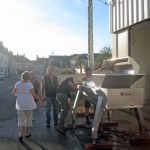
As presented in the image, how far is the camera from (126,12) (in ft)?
38.7

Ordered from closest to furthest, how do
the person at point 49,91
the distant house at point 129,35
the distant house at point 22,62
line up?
the person at point 49,91 → the distant house at point 129,35 → the distant house at point 22,62

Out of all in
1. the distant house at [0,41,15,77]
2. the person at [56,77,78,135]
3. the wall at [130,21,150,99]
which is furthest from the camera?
the distant house at [0,41,15,77]

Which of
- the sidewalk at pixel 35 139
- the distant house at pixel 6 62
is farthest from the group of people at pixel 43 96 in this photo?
the distant house at pixel 6 62

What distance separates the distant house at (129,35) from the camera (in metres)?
11.9

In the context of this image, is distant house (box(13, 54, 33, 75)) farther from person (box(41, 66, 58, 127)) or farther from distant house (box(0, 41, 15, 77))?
person (box(41, 66, 58, 127))

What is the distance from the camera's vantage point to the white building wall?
10.4 metres

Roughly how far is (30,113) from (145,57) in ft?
22.4

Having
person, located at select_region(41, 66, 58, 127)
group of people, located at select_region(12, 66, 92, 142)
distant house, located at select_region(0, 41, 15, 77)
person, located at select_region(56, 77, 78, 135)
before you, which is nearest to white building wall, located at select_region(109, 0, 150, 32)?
group of people, located at select_region(12, 66, 92, 142)

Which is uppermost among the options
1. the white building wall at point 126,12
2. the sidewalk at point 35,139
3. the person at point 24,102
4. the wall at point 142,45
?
the white building wall at point 126,12

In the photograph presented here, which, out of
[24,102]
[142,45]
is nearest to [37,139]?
[24,102]

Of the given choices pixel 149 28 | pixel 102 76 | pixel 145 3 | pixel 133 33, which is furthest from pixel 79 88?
pixel 149 28

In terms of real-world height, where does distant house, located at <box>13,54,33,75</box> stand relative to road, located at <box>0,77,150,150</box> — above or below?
above

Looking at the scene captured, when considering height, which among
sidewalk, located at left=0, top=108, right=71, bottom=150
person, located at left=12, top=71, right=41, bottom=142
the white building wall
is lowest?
sidewalk, located at left=0, top=108, right=71, bottom=150

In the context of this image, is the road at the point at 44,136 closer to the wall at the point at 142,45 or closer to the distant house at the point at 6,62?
the wall at the point at 142,45
